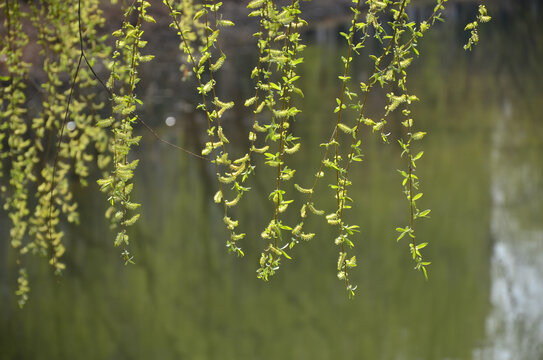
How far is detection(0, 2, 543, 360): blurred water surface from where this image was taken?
4133 millimetres

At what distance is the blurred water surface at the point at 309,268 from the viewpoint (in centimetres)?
413

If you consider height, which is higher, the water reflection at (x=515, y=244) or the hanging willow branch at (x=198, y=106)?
the water reflection at (x=515, y=244)

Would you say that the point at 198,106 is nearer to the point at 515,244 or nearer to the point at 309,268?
the point at 309,268

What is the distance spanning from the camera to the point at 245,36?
4941mm

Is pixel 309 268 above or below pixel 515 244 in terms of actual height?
below

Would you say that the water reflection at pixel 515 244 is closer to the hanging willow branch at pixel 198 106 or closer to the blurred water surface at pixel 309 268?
the blurred water surface at pixel 309 268

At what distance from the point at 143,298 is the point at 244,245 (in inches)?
27.1

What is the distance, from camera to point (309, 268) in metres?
4.61

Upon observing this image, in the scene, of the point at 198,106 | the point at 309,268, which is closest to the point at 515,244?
the point at 309,268

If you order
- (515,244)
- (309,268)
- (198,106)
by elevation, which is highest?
(515,244)

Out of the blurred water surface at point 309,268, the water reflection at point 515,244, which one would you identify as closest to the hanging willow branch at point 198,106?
the blurred water surface at point 309,268

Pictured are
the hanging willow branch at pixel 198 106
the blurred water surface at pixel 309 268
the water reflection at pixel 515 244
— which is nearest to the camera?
the hanging willow branch at pixel 198 106

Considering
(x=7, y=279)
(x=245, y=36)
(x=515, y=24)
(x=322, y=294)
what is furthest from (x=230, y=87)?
(x=515, y=24)

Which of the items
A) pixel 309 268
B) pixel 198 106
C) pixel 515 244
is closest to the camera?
pixel 198 106
